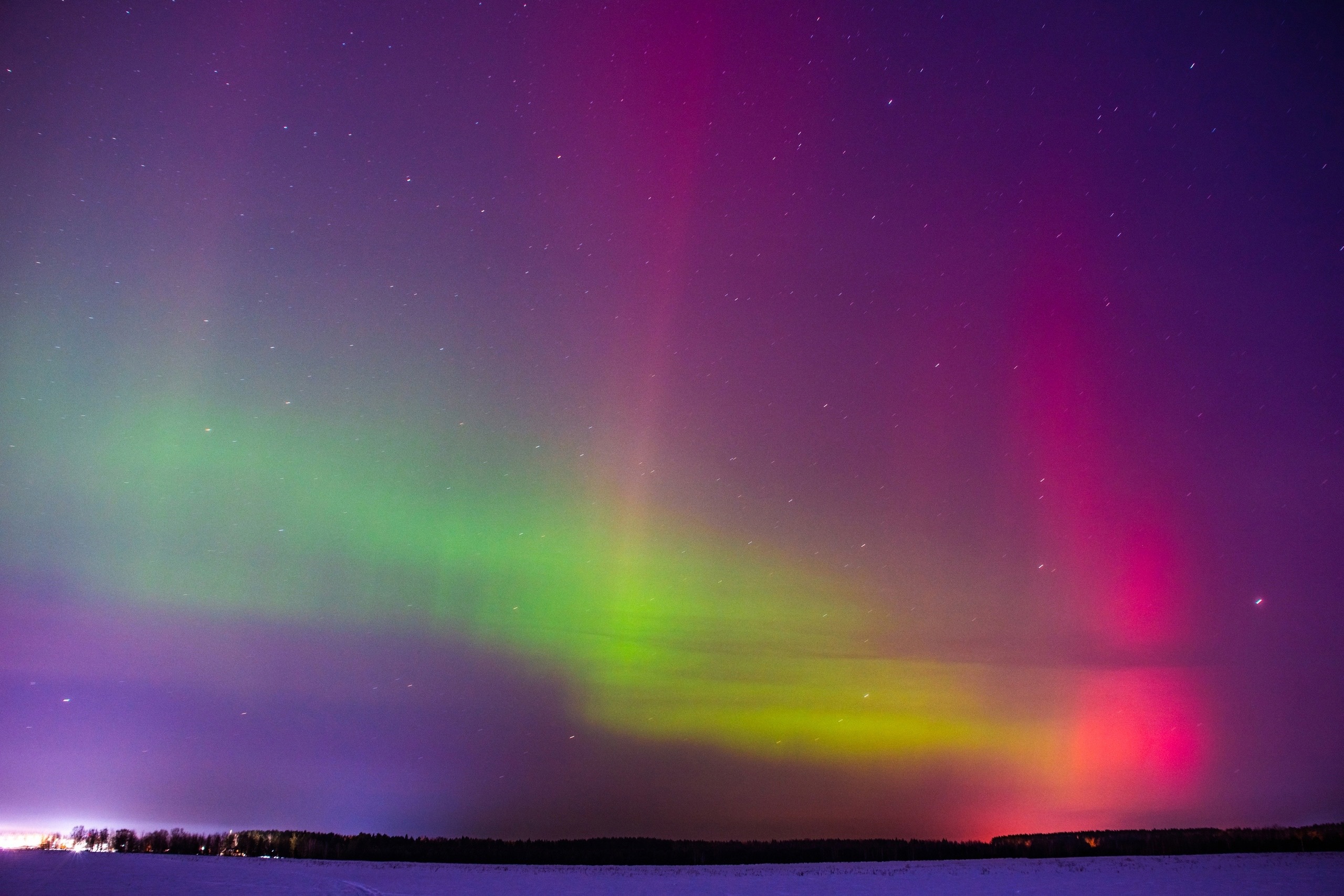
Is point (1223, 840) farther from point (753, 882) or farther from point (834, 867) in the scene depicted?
point (753, 882)

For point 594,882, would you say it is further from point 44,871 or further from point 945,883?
point 44,871

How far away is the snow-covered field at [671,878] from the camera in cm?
2441

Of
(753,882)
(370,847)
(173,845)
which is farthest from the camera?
(370,847)

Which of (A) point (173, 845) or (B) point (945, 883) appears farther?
(A) point (173, 845)

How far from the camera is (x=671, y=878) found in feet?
114

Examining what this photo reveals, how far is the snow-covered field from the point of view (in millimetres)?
24406

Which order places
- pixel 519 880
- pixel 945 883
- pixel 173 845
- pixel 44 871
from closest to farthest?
pixel 44 871, pixel 945 883, pixel 519 880, pixel 173 845

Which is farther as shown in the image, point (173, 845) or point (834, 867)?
point (173, 845)

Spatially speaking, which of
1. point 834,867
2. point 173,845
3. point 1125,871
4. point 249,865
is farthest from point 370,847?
point 1125,871

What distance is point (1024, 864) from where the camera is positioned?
39969mm

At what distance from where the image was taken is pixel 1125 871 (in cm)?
3247

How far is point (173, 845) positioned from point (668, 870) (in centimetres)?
2674

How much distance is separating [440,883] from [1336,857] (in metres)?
38.4

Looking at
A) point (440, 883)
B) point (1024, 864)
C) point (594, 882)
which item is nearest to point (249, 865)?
point (440, 883)
